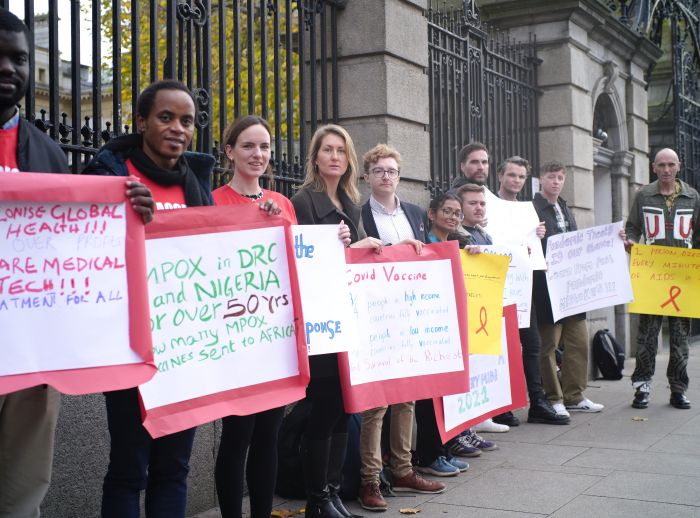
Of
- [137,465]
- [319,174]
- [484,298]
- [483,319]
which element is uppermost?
[319,174]

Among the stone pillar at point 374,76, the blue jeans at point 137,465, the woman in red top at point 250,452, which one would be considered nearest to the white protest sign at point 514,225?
the stone pillar at point 374,76

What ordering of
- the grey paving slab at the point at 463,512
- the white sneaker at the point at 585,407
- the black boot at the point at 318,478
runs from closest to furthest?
the black boot at the point at 318,478 < the grey paving slab at the point at 463,512 < the white sneaker at the point at 585,407

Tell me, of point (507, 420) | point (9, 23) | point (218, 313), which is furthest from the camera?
point (507, 420)

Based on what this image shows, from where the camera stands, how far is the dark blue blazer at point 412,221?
202 inches

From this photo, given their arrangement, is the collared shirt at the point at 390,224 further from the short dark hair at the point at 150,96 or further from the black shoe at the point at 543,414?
the black shoe at the point at 543,414

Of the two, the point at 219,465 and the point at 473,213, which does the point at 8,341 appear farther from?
the point at 473,213

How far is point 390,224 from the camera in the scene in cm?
519

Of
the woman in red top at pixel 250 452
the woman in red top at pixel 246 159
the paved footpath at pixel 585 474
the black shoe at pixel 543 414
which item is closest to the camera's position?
the woman in red top at pixel 250 452

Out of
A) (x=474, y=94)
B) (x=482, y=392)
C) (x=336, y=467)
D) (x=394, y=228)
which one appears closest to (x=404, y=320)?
(x=394, y=228)

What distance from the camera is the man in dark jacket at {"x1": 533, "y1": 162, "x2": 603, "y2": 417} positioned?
24.6 feet

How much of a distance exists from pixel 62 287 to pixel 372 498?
2469 mm

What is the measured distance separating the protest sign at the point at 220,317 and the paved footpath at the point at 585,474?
1472mm

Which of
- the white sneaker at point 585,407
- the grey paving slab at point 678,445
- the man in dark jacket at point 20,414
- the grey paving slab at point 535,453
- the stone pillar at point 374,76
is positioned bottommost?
the grey paving slab at point 535,453

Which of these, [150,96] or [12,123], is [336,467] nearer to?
[150,96]
